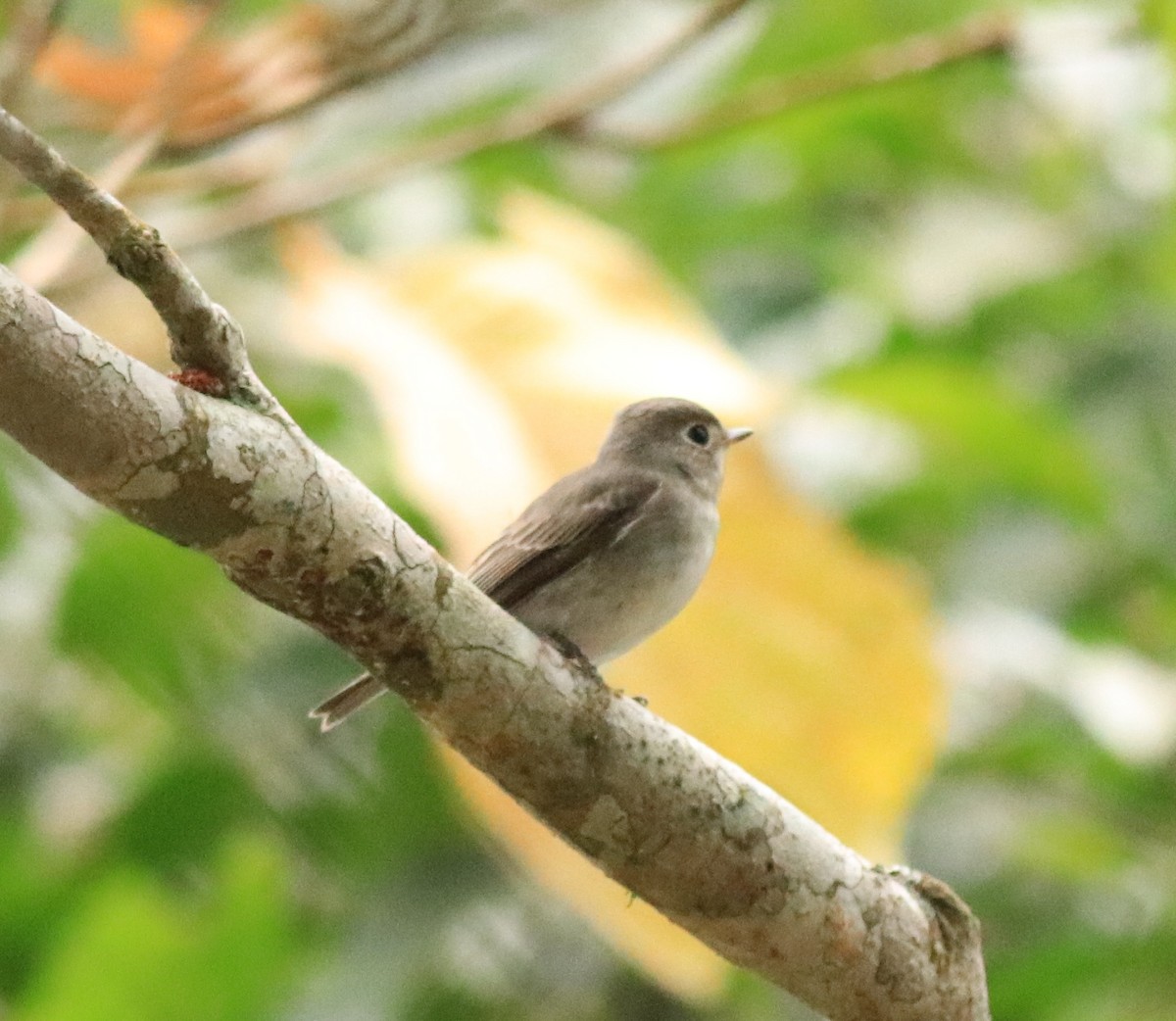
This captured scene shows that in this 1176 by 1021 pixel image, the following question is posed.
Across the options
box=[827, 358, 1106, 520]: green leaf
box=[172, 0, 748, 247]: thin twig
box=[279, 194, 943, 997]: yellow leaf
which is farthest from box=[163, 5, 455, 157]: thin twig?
box=[827, 358, 1106, 520]: green leaf

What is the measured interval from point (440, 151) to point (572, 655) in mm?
1457

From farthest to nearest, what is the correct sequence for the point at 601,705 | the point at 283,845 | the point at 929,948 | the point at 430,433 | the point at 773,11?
the point at 773,11, the point at 283,845, the point at 430,433, the point at 929,948, the point at 601,705

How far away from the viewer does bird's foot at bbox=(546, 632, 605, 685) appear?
219 cm

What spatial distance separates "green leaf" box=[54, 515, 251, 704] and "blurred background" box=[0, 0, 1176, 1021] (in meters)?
0.01

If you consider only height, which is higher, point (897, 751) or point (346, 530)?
point (897, 751)

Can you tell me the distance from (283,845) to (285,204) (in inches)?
64.6

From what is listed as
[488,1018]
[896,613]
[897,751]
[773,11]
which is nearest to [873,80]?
[896,613]

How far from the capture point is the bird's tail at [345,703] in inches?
104

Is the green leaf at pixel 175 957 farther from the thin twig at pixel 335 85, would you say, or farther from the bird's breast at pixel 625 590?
the thin twig at pixel 335 85

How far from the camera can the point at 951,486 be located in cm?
457

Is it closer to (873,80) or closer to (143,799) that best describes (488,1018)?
(143,799)

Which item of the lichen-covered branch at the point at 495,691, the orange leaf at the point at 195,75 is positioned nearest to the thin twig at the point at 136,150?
the orange leaf at the point at 195,75

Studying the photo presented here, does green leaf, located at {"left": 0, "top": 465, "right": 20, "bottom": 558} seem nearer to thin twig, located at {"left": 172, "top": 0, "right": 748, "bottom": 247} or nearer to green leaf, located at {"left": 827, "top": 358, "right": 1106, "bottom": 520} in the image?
thin twig, located at {"left": 172, "top": 0, "right": 748, "bottom": 247}

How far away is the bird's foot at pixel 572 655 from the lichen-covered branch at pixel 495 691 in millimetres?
50
